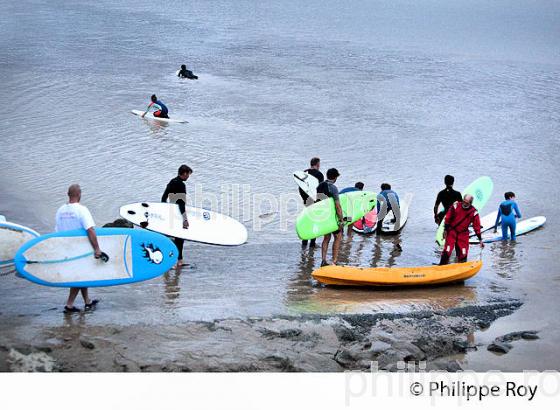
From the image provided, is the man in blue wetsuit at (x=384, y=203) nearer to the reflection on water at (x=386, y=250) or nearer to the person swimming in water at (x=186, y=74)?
the reflection on water at (x=386, y=250)

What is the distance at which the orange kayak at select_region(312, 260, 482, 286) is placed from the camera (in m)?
7.52

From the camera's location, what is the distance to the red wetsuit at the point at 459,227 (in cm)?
813

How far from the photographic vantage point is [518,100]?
79.6 feet

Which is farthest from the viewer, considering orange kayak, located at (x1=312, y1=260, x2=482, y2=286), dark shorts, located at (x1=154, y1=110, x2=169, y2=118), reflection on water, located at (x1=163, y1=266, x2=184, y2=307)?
dark shorts, located at (x1=154, y1=110, x2=169, y2=118)

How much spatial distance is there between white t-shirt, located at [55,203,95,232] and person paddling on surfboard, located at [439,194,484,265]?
3.95m

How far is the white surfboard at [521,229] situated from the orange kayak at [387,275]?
240cm

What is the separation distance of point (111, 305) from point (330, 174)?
9.08 feet

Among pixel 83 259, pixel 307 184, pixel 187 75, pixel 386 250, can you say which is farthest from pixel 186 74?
pixel 83 259

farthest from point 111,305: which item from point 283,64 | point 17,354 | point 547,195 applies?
point 283,64

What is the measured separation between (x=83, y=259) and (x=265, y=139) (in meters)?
10.5

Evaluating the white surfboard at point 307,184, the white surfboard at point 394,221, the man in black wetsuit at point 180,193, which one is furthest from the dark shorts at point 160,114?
the man in black wetsuit at point 180,193

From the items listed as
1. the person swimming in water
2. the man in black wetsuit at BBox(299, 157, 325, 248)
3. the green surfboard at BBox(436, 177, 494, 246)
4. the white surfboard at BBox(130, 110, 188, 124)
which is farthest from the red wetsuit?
the person swimming in water

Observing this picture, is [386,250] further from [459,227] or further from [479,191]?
[479,191]

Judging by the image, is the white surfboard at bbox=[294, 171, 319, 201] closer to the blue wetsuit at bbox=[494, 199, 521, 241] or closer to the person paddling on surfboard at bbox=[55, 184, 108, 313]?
the blue wetsuit at bbox=[494, 199, 521, 241]
